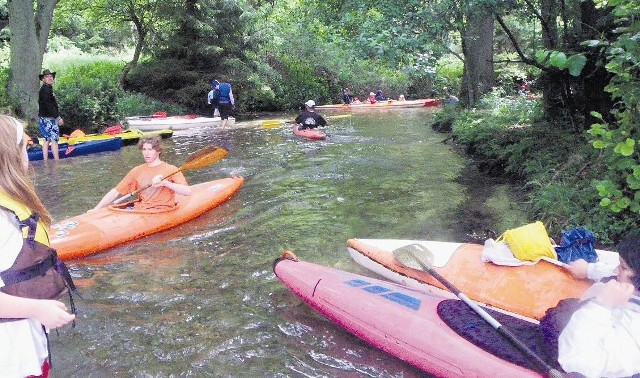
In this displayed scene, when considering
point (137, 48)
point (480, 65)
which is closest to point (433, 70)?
point (480, 65)

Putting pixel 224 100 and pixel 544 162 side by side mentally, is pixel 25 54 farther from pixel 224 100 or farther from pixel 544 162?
pixel 544 162

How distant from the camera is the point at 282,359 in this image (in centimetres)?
339

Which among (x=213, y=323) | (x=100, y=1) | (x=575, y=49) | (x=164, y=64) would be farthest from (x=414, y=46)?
(x=100, y=1)

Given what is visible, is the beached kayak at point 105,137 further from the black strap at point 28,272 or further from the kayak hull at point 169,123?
the black strap at point 28,272

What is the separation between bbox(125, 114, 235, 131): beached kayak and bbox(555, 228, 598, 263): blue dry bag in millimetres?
12276

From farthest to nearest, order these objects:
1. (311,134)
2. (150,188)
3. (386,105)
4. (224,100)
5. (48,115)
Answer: (386,105) → (224,100) → (311,134) → (48,115) → (150,188)

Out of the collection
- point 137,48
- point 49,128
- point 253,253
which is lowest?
point 253,253

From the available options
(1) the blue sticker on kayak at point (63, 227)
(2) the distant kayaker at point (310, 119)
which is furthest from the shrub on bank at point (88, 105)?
(1) the blue sticker on kayak at point (63, 227)

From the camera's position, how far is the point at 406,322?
3271 mm

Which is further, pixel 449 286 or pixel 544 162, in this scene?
pixel 544 162

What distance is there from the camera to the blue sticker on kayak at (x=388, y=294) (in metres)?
3.41

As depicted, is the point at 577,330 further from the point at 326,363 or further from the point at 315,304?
the point at 315,304

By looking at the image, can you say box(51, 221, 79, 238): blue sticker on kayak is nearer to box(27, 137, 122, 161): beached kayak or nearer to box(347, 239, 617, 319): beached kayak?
box(347, 239, 617, 319): beached kayak

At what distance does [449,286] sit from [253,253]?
226cm
